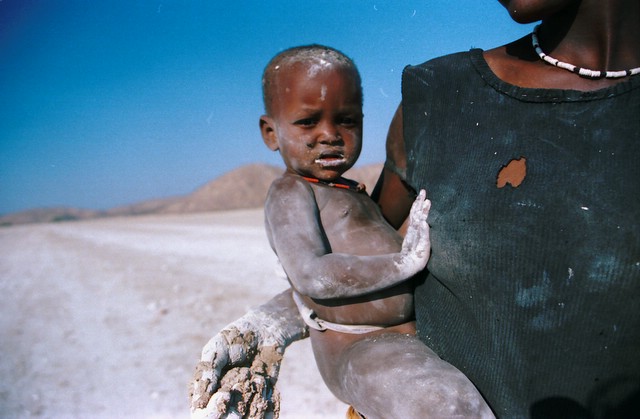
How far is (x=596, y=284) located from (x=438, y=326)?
1.72ft

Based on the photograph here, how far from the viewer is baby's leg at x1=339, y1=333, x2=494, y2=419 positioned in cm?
154

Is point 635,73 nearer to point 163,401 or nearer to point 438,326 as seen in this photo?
point 438,326

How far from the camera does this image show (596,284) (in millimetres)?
1386

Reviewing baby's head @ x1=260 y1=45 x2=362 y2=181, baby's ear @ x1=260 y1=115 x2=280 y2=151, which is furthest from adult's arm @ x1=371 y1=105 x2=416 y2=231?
baby's ear @ x1=260 y1=115 x2=280 y2=151

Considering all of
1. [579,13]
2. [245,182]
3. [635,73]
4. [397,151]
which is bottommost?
[245,182]

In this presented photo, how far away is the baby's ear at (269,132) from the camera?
2303mm

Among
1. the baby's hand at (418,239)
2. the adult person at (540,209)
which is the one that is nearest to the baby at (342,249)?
the baby's hand at (418,239)

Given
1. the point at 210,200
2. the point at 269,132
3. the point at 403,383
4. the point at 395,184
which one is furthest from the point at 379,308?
the point at 210,200

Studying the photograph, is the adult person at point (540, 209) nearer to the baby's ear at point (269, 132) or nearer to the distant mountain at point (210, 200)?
the baby's ear at point (269, 132)

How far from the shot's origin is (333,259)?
1.82 metres

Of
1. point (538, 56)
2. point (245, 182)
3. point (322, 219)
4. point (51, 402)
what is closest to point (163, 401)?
point (51, 402)

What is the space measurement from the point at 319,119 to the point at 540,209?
0.94m

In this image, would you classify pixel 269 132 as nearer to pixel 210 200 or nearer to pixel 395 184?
pixel 395 184

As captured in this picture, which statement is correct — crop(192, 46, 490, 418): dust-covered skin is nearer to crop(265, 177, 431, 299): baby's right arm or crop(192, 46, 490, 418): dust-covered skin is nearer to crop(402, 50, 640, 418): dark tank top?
crop(265, 177, 431, 299): baby's right arm
